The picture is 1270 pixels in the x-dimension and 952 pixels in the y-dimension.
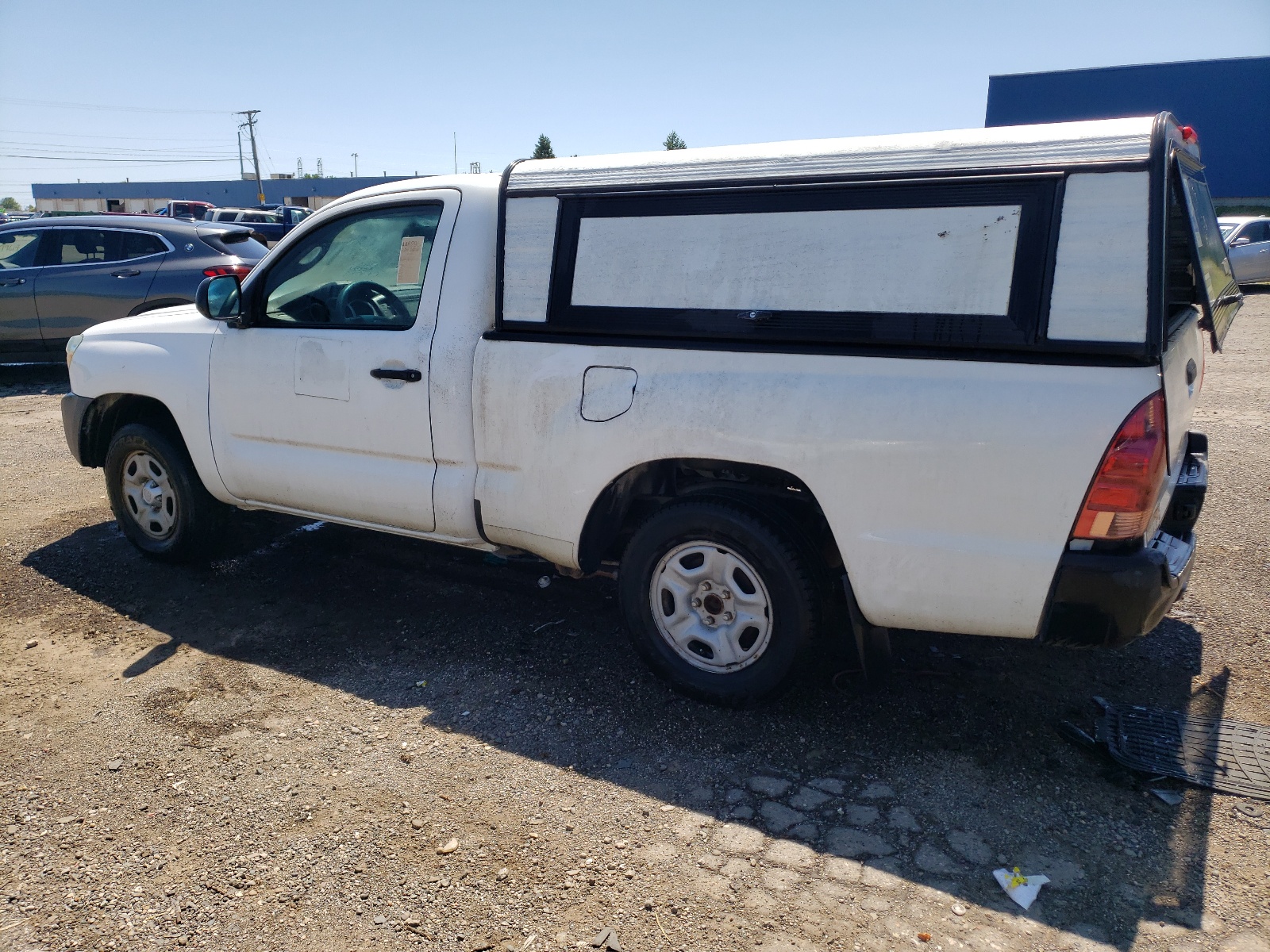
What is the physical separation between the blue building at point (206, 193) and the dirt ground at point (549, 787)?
59.2 meters

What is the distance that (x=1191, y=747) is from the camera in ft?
10.8

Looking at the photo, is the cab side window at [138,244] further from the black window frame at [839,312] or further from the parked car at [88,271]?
the black window frame at [839,312]

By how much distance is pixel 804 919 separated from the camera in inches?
99.8

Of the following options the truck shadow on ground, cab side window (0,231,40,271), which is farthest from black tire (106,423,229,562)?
cab side window (0,231,40,271)

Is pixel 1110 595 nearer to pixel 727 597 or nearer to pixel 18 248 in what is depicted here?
pixel 727 597

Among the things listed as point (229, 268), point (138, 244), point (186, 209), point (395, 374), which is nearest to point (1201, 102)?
point (186, 209)

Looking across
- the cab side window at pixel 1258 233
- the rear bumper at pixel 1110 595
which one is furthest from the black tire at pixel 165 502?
the cab side window at pixel 1258 233

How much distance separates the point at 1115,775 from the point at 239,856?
286 cm

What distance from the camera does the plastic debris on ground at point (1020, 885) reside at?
8.45 feet

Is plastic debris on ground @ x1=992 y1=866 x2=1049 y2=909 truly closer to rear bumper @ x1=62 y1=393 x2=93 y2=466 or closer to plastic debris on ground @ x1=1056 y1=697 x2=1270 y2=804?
plastic debris on ground @ x1=1056 y1=697 x2=1270 y2=804

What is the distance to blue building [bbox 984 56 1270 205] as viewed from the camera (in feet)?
125

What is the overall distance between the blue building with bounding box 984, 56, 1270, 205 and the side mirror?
41278 millimetres

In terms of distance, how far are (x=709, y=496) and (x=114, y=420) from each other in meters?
3.71

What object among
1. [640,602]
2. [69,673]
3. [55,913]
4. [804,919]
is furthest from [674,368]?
[69,673]
